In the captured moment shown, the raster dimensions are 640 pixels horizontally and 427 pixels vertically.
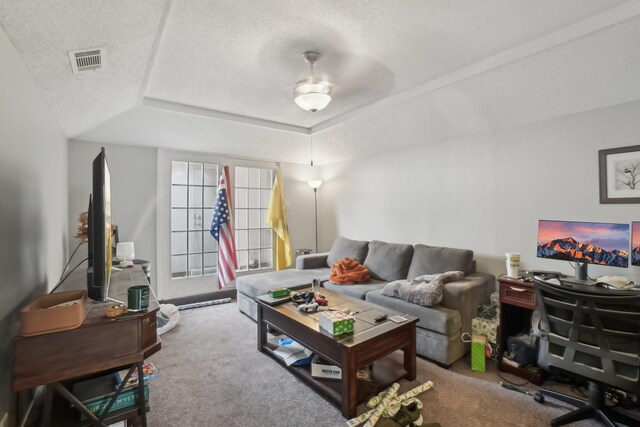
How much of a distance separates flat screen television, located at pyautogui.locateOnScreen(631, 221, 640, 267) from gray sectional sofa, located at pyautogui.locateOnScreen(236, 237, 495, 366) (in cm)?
109

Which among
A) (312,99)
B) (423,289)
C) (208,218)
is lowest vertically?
(423,289)

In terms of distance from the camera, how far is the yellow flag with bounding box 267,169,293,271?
194 inches

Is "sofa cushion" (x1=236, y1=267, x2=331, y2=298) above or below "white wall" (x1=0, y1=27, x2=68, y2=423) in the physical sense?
below

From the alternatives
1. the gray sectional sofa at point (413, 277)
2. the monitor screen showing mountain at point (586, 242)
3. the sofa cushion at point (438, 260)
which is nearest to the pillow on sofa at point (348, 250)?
the gray sectional sofa at point (413, 277)

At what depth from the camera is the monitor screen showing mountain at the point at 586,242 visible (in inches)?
89.5

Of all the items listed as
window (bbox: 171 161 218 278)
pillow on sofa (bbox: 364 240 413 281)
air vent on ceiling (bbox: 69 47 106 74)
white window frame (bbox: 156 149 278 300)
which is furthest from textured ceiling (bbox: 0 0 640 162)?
pillow on sofa (bbox: 364 240 413 281)

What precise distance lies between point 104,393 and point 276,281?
214cm

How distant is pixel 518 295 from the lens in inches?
96.7

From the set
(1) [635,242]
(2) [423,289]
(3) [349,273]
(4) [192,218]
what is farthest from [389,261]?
(4) [192,218]

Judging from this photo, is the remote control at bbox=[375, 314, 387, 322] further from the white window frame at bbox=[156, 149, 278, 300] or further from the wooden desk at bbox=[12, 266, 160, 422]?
the white window frame at bbox=[156, 149, 278, 300]

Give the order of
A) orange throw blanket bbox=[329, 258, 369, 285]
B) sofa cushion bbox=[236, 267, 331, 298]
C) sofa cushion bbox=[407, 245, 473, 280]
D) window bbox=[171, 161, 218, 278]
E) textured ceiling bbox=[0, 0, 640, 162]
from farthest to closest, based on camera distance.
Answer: window bbox=[171, 161, 218, 278]
orange throw blanket bbox=[329, 258, 369, 285]
sofa cushion bbox=[236, 267, 331, 298]
sofa cushion bbox=[407, 245, 473, 280]
textured ceiling bbox=[0, 0, 640, 162]

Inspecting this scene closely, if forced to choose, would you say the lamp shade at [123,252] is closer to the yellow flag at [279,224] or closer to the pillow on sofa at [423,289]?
the yellow flag at [279,224]

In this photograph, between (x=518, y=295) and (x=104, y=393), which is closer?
(x=104, y=393)

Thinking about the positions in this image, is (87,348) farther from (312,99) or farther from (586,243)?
(586,243)
